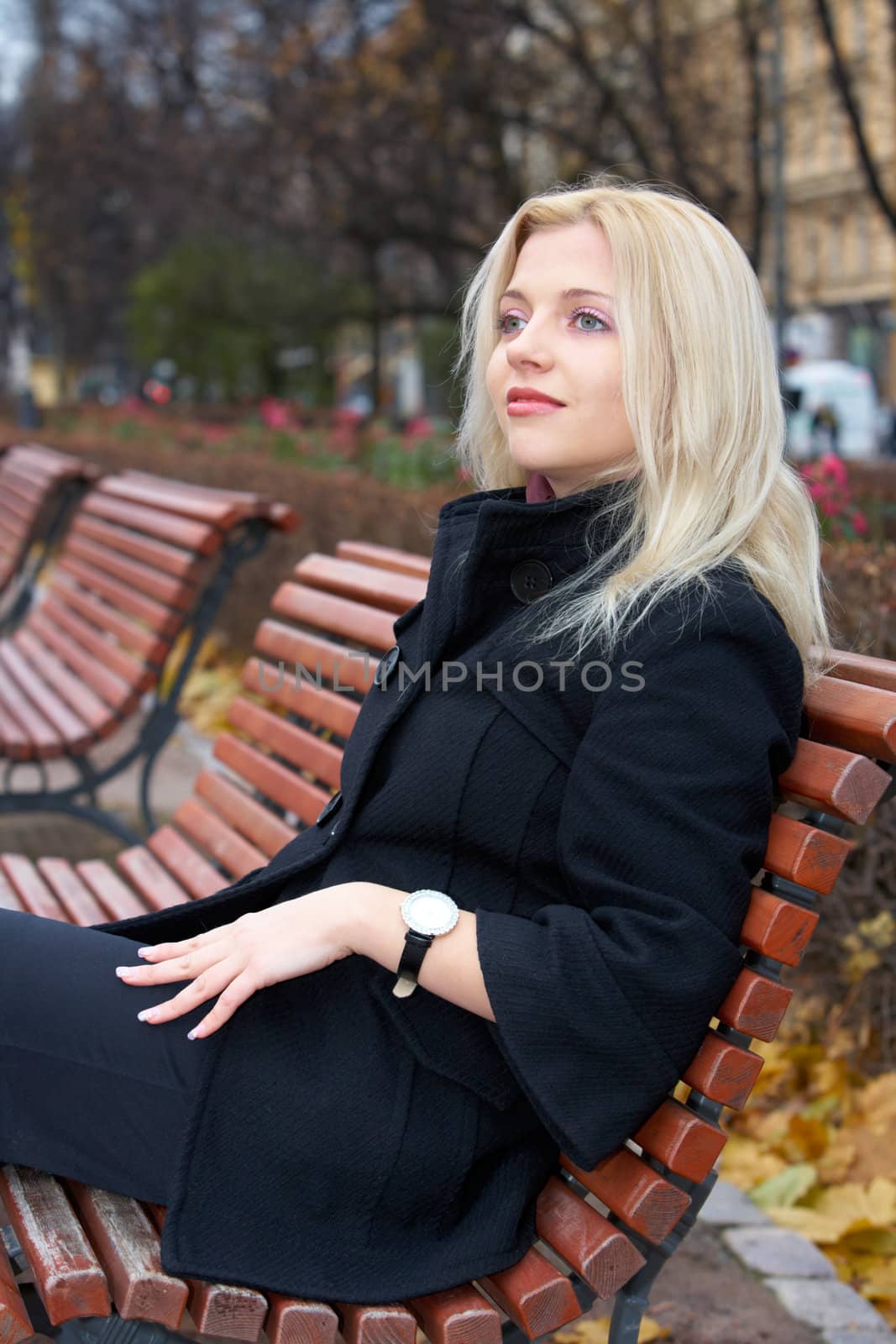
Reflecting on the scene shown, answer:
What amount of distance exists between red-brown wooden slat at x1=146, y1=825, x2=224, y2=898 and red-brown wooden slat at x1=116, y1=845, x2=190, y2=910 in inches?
0.7

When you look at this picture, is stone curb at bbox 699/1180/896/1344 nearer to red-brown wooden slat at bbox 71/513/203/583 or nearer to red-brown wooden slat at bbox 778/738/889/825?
red-brown wooden slat at bbox 778/738/889/825

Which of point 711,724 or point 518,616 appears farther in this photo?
point 518,616

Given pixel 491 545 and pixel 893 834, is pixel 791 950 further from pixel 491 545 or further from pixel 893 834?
pixel 893 834

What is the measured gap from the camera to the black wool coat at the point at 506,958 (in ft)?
5.52

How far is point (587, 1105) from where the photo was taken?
1702 mm

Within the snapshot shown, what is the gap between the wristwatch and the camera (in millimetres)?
1772

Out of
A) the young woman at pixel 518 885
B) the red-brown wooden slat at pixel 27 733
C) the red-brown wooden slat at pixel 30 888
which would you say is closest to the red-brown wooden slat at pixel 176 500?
the red-brown wooden slat at pixel 27 733

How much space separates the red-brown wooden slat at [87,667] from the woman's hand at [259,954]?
2119 millimetres

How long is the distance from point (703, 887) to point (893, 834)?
1.61 m

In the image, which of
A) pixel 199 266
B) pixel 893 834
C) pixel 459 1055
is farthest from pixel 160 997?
pixel 199 266

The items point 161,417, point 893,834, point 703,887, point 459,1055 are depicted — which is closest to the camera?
point 703,887

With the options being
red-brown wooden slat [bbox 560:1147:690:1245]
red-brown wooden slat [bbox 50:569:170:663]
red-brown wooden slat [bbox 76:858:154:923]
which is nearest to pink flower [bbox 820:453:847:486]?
red-brown wooden slat [bbox 50:569:170:663]

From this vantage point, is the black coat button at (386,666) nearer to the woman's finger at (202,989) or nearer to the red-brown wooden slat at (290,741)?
the woman's finger at (202,989)

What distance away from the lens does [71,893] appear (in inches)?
119
